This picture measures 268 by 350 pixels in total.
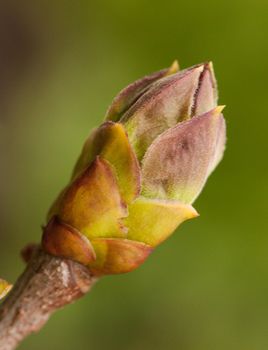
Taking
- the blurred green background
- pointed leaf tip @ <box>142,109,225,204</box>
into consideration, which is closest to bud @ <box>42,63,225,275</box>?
pointed leaf tip @ <box>142,109,225,204</box>

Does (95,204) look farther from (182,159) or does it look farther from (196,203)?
(196,203)

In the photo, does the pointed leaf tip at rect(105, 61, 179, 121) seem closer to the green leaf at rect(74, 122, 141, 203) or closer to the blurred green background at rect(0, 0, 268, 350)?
the green leaf at rect(74, 122, 141, 203)

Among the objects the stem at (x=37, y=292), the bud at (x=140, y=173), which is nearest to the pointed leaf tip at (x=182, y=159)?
the bud at (x=140, y=173)

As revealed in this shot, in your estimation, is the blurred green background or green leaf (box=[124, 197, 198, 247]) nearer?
green leaf (box=[124, 197, 198, 247])

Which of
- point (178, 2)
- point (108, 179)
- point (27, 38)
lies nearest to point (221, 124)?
point (108, 179)

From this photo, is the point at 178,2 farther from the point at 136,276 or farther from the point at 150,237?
the point at 150,237

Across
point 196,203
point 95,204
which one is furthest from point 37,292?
point 196,203

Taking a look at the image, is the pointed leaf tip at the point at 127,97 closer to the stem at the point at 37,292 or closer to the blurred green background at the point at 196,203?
the stem at the point at 37,292
